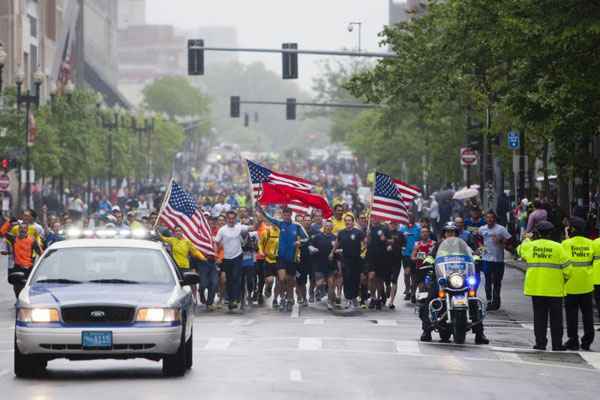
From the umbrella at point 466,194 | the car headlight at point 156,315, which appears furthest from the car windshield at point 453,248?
the umbrella at point 466,194

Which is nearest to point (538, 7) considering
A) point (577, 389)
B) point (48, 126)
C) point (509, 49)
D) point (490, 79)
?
point (509, 49)

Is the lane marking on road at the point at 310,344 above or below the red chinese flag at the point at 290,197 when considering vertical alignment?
below

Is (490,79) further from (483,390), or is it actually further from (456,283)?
(483,390)

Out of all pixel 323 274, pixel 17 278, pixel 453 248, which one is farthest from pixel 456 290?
Result: pixel 323 274

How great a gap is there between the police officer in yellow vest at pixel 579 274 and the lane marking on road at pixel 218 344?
449cm

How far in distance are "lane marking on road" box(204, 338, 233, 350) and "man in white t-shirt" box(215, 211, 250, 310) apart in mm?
7129

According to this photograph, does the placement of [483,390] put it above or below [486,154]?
below

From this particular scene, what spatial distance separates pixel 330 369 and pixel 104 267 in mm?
2749

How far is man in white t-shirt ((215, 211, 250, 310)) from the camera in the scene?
99.7 ft

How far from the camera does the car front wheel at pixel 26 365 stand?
1669 cm

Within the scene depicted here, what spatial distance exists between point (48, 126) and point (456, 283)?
178 ft

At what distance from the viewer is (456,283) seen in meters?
22.1

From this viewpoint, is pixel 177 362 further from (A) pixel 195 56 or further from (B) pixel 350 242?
(A) pixel 195 56

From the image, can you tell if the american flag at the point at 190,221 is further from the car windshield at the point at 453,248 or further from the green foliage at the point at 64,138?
the green foliage at the point at 64,138
